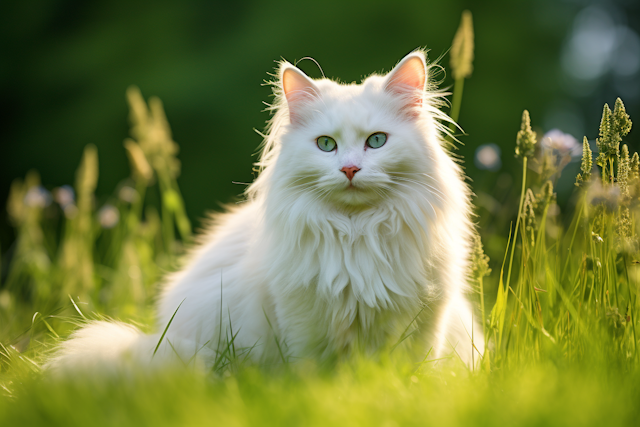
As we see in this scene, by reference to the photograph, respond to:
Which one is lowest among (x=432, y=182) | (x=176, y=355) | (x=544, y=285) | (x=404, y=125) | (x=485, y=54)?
(x=176, y=355)

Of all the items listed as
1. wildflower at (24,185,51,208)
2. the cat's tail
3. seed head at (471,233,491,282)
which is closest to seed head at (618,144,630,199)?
seed head at (471,233,491,282)

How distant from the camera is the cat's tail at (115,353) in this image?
1647mm

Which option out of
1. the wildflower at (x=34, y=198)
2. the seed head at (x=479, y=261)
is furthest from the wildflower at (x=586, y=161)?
the wildflower at (x=34, y=198)

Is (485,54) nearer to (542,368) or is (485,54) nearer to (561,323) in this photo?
(561,323)

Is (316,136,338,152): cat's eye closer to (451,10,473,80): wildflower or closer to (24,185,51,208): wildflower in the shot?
(451,10,473,80): wildflower

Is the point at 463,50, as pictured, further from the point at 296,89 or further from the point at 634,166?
the point at 634,166

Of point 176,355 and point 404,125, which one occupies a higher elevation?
point 404,125

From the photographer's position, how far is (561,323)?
1.93m

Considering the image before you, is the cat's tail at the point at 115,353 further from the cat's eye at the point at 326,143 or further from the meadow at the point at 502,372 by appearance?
the cat's eye at the point at 326,143

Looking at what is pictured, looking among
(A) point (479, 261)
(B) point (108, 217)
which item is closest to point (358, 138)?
(A) point (479, 261)

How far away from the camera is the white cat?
1927 mm

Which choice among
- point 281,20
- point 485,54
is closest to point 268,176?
point 281,20

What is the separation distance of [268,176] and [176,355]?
865 millimetres

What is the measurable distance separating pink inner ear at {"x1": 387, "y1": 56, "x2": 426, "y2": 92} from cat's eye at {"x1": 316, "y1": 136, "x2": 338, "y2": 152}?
362mm
